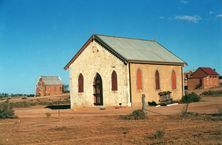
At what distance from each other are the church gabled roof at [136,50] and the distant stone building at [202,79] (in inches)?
1147

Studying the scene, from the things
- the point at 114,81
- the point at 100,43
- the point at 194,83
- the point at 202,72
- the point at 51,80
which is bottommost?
the point at 114,81

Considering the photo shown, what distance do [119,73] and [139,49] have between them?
18.7 ft

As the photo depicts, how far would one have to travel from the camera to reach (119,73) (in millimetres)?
31781

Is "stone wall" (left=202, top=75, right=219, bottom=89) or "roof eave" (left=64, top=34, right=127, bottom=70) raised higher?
"roof eave" (left=64, top=34, right=127, bottom=70)

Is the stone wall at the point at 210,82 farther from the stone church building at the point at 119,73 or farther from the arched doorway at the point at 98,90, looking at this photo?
the arched doorway at the point at 98,90

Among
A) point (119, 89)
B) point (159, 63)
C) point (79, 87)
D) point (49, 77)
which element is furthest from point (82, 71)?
point (49, 77)

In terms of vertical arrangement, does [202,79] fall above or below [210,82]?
above

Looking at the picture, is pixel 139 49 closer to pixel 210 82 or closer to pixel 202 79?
pixel 202 79

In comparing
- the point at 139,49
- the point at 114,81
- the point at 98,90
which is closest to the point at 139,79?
the point at 114,81

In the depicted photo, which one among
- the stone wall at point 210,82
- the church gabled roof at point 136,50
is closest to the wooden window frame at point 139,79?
the church gabled roof at point 136,50

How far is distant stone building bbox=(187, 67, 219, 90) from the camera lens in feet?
226

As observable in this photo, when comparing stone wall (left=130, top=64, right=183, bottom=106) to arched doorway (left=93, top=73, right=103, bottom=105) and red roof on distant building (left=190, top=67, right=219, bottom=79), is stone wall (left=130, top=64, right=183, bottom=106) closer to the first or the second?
arched doorway (left=93, top=73, right=103, bottom=105)

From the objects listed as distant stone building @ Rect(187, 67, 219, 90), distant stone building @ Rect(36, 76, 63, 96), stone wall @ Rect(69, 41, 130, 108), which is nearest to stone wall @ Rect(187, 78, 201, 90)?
distant stone building @ Rect(187, 67, 219, 90)

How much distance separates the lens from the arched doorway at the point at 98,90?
33.7m
